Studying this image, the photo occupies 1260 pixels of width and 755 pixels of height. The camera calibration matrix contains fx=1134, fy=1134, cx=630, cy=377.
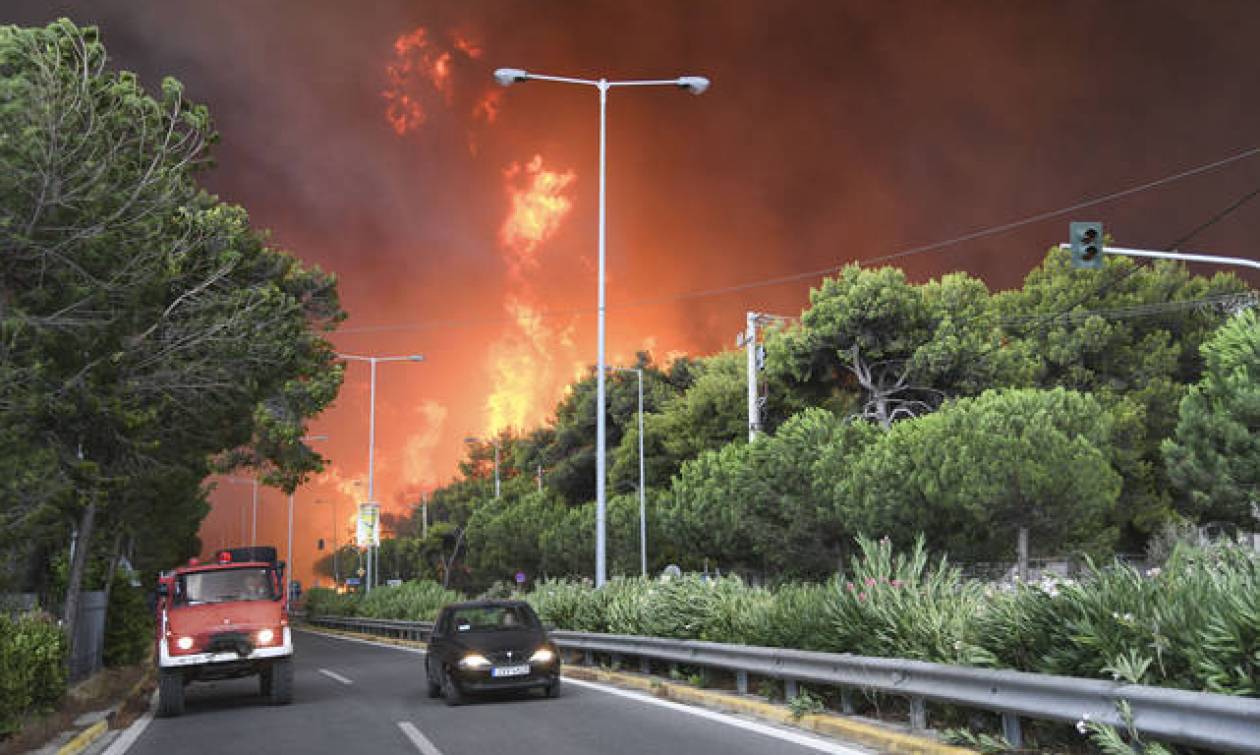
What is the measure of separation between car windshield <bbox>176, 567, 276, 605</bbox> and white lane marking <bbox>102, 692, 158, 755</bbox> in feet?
5.66

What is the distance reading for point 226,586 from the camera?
1706 cm

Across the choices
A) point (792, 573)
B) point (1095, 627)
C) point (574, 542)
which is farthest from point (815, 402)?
point (1095, 627)

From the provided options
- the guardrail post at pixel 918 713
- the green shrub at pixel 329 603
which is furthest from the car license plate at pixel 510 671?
the green shrub at pixel 329 603

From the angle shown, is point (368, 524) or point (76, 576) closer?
point (76, 576)

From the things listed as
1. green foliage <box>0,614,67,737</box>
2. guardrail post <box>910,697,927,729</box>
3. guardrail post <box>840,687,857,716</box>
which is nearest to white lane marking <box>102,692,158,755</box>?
green foliage <box>0,614,67,737</box>

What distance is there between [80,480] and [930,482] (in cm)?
3333

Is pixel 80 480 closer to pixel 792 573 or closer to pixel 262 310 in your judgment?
pixel 262 310

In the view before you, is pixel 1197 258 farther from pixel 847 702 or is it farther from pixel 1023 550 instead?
pixel 1023 550

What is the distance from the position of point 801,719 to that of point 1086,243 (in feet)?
46.8

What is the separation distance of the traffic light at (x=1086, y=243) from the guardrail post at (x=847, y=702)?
13397mm

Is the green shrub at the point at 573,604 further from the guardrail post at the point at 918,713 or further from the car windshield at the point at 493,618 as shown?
the guardrail post at the point at 918,713

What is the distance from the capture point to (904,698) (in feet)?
35.7

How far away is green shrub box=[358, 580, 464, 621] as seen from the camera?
38031 millimetres

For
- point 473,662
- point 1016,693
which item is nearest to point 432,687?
point 473,662
